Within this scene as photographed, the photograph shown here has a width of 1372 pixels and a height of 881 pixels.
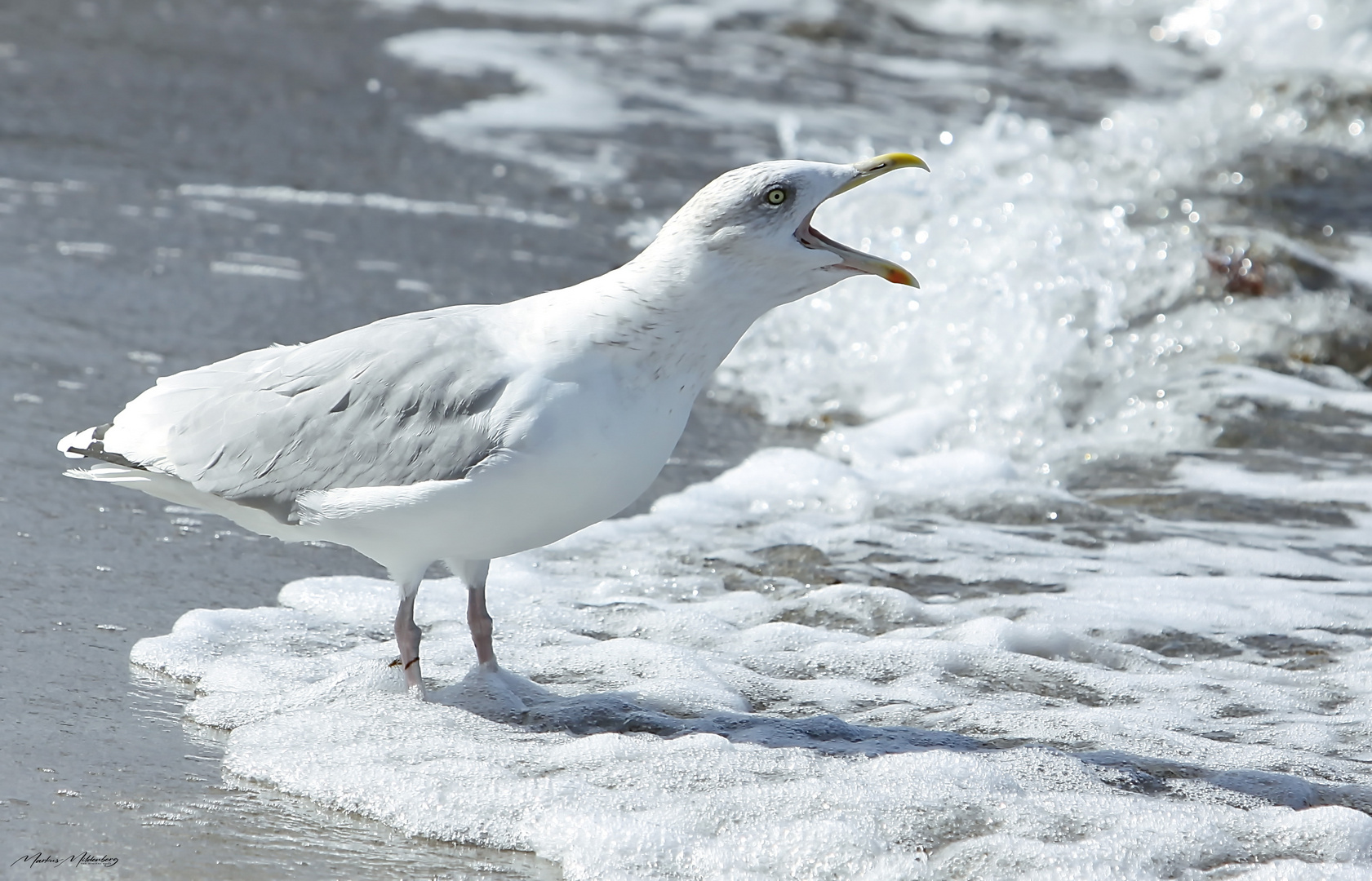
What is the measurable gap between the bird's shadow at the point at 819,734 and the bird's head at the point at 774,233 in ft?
3.21

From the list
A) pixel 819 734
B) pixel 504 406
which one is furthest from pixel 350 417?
pixel 819 734

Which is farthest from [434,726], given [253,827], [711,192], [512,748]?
[711,192]

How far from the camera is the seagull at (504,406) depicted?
318 centimetres

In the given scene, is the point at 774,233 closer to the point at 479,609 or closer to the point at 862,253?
the point at 862,253

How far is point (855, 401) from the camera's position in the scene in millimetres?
6547

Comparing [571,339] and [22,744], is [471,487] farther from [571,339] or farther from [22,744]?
[22,744]

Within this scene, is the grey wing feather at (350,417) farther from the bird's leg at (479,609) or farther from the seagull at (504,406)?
the bird's leg at (479,609)

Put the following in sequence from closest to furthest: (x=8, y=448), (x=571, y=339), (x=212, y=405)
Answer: (x=571, y=339) < (x=212, y=405) < (x=8, y=448)

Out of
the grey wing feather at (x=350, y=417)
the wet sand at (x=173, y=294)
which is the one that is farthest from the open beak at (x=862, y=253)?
the wet sand at (x=173, y=294)

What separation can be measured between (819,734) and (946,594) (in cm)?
117

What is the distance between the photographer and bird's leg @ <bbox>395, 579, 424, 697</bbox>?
137 inches

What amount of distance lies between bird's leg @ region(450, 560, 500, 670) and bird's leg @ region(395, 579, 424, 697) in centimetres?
12

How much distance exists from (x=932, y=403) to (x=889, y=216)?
1776mm
